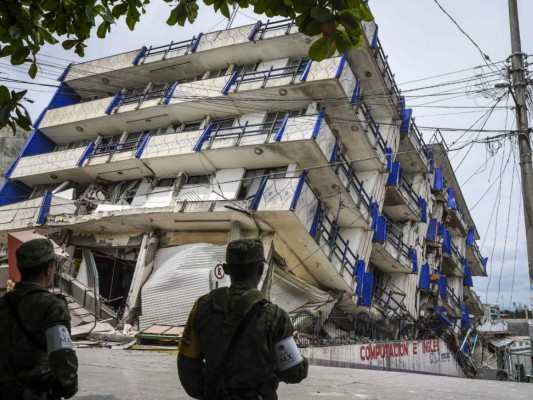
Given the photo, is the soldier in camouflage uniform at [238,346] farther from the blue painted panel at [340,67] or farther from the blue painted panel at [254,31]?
the blue painted panel at [254,31]

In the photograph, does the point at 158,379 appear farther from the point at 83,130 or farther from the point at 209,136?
the point at 83,130

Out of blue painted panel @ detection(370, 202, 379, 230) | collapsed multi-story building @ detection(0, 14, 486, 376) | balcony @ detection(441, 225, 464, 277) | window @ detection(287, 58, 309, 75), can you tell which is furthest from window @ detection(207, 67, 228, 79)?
balcony @ detection(441, 225, 464, 277)

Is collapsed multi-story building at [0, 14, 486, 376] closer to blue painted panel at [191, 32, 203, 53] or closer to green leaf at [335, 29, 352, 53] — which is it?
blue painted panel at [191, 32, 203, 53]

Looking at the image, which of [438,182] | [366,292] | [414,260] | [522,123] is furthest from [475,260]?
Answer: [522,123]

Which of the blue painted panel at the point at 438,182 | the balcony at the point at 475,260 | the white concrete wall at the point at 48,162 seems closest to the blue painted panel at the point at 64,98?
the white concrete wall at the point at 48,162

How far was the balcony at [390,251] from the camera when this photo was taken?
60.8 feet

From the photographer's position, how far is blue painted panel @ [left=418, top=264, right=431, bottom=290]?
76.9 ft

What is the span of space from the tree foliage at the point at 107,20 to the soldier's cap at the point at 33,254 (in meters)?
0.92

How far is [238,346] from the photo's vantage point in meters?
2.14

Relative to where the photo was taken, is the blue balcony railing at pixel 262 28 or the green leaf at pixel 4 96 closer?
the green leaf at pixel 4 96

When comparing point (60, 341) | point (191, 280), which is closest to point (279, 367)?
point (60, 341)

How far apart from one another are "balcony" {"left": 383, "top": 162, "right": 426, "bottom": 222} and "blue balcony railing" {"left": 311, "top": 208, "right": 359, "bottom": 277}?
4.02m

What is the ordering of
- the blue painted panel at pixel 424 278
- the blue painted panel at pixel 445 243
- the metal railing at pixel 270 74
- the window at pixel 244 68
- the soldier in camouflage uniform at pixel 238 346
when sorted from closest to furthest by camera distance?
the soldier in camouflage uniform at pixel 238 346, the metal railing at pixel 270 74, the window at pixel 244 68, the blue painted panel at pixel 424 278, the blue painted panel at pixel 445 243

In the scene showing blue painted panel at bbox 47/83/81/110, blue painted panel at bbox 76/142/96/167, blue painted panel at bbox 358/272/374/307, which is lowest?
blue painted panel at bbox 358/272/374/307
